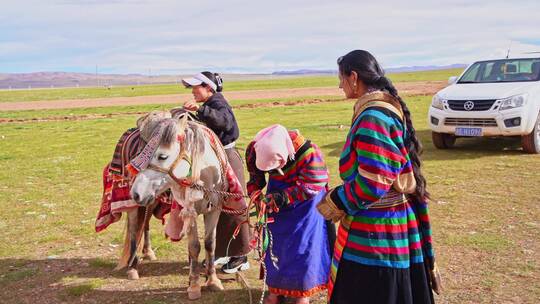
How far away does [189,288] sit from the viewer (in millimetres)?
4609

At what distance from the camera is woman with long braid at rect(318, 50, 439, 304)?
8.43 feet

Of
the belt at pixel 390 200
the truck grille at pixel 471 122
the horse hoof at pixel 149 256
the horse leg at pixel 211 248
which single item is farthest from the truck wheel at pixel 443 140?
the belt at pixel 390 200

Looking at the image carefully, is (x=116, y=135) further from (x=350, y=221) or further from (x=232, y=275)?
(x=350, y=221)

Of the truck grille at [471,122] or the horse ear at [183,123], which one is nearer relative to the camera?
the horse ear at [183,123]

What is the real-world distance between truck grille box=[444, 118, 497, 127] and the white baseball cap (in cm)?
700

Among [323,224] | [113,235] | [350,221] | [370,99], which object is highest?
[370,99]

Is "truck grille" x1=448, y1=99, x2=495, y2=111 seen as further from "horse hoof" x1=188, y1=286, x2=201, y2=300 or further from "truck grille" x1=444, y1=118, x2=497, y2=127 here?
"horse hoof" x1=188, y1=286, x2=201, y2=300

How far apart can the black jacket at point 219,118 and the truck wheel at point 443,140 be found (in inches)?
288

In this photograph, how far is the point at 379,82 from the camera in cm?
275

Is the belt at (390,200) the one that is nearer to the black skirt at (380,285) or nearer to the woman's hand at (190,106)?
the black skirt at (380,285)

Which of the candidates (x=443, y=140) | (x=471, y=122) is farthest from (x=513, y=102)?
(x=443, y=140)

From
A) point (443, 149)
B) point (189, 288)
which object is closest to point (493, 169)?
point (443, 149)

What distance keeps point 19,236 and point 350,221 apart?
5.28 metres

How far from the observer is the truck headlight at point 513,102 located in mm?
9758
